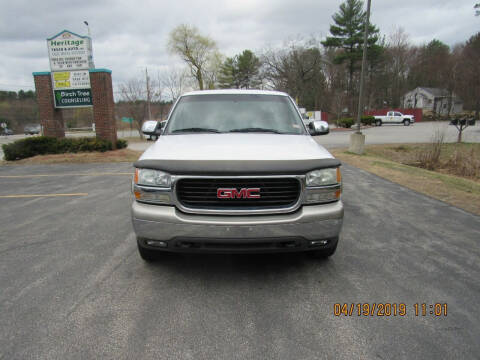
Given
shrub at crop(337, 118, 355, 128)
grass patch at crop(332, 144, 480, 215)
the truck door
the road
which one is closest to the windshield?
the road

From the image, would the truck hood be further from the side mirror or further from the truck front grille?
the side mirror

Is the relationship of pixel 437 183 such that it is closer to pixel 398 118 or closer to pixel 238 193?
pixel 238 193

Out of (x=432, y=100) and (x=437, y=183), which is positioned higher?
(x=432, y=100)

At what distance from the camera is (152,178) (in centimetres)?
273

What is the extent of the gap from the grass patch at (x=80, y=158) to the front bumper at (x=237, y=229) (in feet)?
35.8

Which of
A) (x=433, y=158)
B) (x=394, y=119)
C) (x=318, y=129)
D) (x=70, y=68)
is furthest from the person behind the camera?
(x=394, y=119)

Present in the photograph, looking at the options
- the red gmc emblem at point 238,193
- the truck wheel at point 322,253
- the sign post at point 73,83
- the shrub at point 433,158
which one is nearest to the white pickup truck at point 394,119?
the shrub at point 433,158

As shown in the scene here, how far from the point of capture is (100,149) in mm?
14047

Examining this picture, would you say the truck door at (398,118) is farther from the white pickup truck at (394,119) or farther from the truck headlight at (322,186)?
the truck headlight at (322,186)

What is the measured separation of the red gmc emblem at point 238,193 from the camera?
2.63 m

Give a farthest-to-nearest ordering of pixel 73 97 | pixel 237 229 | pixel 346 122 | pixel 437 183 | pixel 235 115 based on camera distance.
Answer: pixel 346 122, pixel 73 97, pixel 437 183, pixel 235 115, pixel 237 229

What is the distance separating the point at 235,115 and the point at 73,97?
43.0ft

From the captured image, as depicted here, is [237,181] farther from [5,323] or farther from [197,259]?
[5,323]

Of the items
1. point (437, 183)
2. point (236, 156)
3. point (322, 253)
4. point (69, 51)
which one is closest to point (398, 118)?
point (437, 183)
